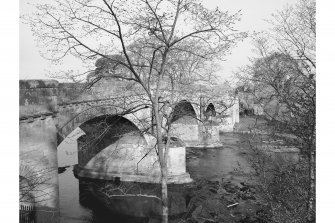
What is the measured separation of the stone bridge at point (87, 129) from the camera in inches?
324

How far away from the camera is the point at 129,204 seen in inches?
692

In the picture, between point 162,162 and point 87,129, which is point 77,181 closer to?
point 87,129

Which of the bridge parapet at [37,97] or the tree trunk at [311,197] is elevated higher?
the bridge parapet at [37,97]

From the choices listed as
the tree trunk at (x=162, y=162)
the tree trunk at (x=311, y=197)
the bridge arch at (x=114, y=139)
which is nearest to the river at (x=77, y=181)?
the bridge arch at (x=114, y=139)

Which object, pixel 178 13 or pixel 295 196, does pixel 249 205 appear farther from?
pixel 178 13

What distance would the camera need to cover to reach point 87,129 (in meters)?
19.1

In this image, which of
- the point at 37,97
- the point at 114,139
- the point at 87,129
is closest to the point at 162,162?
the point at 37,97

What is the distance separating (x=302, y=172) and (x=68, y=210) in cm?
1230

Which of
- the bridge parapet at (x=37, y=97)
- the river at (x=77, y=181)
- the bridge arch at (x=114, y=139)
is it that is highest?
the bridge parapet at (x=37, y=97)

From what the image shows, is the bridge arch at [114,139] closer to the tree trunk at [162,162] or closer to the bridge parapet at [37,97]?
the tree trunk at [162,162]

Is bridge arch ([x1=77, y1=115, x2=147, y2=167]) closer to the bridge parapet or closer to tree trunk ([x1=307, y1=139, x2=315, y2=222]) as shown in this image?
the bridge parapet

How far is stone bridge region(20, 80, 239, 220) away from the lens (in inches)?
324

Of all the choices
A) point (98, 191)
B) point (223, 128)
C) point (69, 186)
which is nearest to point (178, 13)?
point (98, 191)

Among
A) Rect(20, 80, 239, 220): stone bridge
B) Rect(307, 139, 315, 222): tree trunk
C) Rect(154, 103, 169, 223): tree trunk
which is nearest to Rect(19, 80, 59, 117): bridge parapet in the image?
Rect(20, 80, 239, 220): stone bridge
